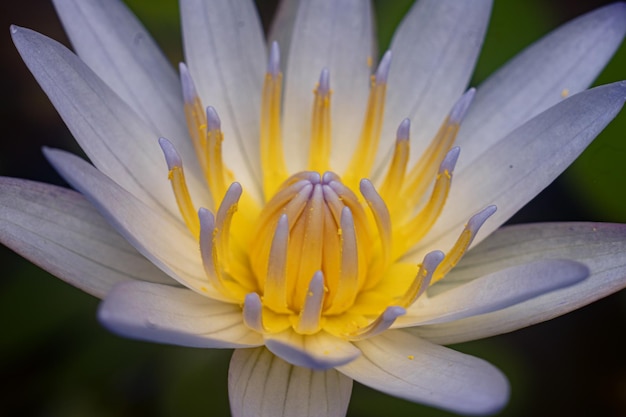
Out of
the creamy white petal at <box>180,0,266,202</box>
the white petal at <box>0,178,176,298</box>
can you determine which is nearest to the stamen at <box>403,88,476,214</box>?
the creamy white petal at <box>180,0,266,202</box>

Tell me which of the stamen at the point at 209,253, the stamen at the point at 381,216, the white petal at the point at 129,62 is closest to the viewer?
the stamen at the point at 209,253

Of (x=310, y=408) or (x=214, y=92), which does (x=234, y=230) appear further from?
(x=310, y=408)

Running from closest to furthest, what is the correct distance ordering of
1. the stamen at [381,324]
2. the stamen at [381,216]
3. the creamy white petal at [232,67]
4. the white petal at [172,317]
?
the white petal at [172,317] < the stamen at [381,324] < the stamen at [381,216] < the creamy white petal at [232,67]

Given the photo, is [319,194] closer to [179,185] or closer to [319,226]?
[319,226]

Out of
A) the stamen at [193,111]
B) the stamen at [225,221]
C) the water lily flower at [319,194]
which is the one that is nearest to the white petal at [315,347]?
the water lily flower at [319,194]

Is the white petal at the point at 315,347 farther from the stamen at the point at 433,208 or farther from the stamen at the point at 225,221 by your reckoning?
the stamen at the point at 433,208

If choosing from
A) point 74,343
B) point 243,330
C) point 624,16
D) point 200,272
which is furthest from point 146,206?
point 624,16

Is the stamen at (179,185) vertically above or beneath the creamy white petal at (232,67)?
beneath
